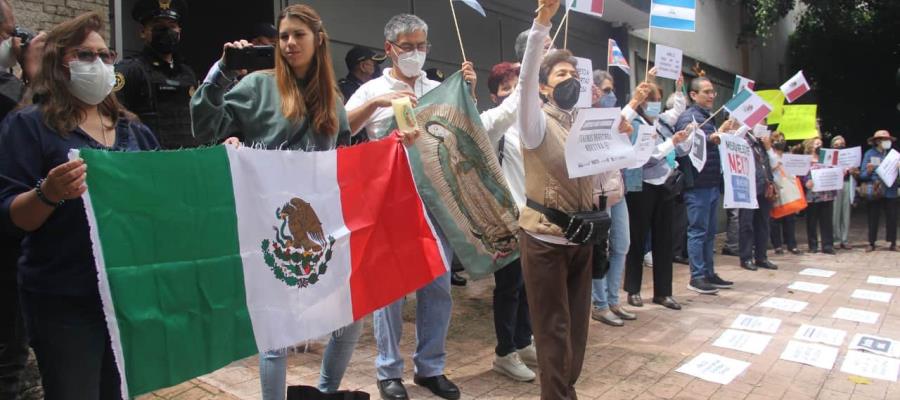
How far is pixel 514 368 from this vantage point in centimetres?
423

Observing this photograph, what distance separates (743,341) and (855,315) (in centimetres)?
182

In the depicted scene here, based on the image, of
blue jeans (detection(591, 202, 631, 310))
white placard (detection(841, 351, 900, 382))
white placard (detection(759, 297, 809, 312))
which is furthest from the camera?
white placard (detection(759, 297, 809, 312))

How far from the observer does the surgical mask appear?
380 cm

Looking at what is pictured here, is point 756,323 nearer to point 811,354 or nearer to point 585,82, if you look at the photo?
point 811,354

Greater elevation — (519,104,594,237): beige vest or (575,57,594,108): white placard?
(575,57,594,108): white placard

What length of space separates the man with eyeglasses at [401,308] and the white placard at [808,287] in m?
5.54

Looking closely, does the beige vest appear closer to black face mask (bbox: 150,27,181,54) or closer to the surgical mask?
the surgical mask

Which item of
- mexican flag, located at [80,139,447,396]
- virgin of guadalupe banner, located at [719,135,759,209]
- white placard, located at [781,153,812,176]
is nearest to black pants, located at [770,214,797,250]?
white placard, located at [781,153,812,176]

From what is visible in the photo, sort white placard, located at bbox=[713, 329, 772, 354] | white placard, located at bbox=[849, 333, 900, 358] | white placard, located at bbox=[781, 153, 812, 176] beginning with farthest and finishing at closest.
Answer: white placard, located at bbox=[781, 153, 812, 176], white placard, located at bbox=[713, 329, 772, 354], white placard, located at bbox=[849, 333, 900, 358]

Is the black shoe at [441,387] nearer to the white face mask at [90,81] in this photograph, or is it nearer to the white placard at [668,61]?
the white face mask at [90,81]

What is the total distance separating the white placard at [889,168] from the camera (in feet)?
36.9

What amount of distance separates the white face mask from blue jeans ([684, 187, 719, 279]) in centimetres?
622

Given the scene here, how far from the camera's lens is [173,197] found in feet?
7.72

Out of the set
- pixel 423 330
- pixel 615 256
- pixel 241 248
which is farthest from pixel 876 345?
pixel 241 248
